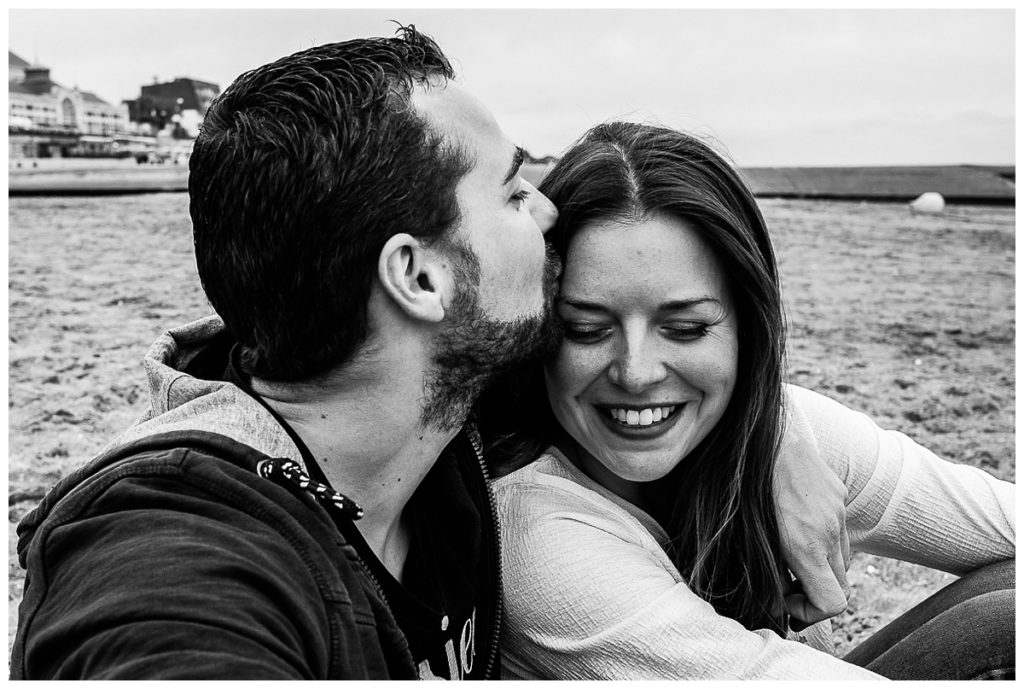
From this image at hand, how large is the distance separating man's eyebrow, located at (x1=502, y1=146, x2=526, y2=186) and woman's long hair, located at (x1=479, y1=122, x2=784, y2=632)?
0.46 feet

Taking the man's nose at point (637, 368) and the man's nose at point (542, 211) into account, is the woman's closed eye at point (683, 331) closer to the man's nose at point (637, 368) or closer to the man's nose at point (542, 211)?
the man's nose at point (637, 368)

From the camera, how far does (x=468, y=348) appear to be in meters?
2.30

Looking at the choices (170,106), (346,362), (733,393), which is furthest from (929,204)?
(346,362)

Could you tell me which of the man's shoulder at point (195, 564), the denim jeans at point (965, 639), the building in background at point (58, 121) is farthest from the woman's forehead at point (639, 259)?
the building in background at point (58, 121)

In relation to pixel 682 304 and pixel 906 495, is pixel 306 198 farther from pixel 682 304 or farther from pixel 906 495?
pixel 906 495

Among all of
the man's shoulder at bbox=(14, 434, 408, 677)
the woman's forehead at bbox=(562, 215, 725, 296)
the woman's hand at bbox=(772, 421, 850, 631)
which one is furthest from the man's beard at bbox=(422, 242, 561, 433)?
the woman's hand at bbox=(772, 421, 850, 631)

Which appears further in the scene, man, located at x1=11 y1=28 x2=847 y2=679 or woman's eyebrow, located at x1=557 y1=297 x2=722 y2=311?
woman's eyebrow, located at x1=557 y1=297 x2=722 y2=311

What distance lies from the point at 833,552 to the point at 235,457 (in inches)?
66.5

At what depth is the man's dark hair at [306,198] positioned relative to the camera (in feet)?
6.97

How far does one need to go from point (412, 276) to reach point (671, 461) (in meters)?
0.84

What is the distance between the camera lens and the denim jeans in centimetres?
246

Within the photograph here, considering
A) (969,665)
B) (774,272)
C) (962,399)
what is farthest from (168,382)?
(962,399)

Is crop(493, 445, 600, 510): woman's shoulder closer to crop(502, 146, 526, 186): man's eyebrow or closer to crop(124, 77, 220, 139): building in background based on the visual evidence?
crop(502, 146, 526, 186): man's eyebrow

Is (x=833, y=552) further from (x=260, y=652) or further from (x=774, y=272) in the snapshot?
(x=260, y=652)
